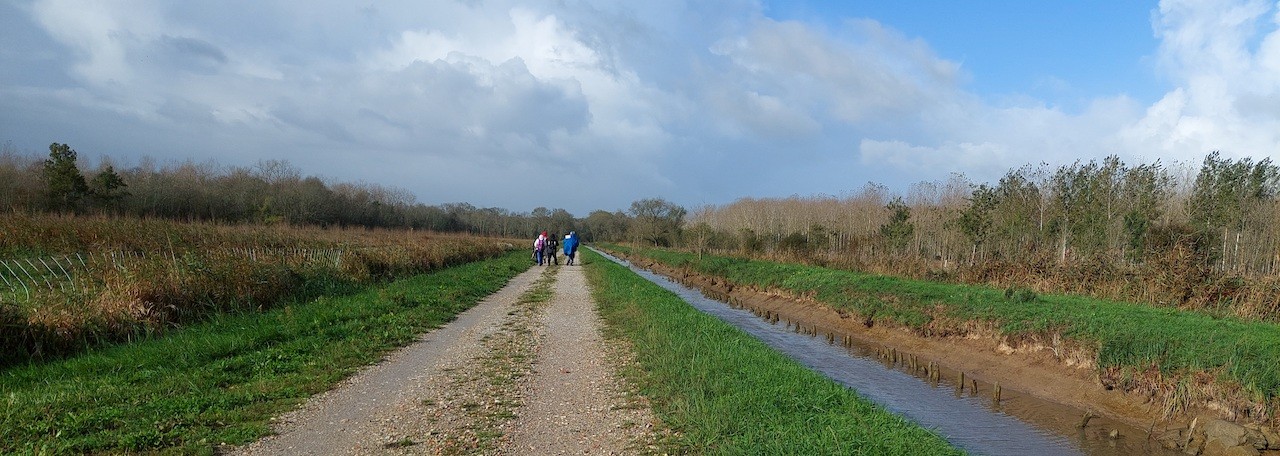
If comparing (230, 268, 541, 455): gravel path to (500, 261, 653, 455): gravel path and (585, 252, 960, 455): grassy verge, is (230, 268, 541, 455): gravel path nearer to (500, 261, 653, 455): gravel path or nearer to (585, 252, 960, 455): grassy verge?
(500, 261, 653, 455): gravel path


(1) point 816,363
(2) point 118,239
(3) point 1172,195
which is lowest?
(1) point 816,363

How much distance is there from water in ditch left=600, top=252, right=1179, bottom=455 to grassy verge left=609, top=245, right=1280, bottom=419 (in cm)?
106

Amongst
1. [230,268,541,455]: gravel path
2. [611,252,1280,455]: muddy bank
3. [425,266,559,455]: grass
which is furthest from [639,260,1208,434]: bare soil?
[230,268,541,455]: gravel path

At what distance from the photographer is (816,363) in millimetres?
12062

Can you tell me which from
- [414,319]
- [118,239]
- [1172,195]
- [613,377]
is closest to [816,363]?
[613,377]

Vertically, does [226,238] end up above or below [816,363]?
above

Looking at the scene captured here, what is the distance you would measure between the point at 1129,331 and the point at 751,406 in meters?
7.93

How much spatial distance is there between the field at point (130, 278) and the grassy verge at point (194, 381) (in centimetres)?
53

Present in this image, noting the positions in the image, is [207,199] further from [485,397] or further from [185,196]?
[485,397]

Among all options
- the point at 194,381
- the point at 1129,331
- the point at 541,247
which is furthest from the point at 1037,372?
the point at 541,247

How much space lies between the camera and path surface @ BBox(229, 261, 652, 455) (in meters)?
5.22

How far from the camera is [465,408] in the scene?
6270 mm

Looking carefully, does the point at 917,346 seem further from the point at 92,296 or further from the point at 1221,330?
the point at 92,296

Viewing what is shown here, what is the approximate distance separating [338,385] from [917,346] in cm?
1152
